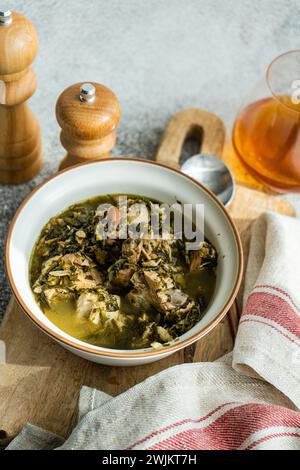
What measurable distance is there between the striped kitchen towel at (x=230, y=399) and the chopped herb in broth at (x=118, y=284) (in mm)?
155

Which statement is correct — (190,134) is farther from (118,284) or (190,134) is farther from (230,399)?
(230,399)

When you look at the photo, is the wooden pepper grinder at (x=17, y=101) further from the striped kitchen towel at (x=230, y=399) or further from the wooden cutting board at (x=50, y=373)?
the striped kitchen towel at (x=230, y=399)

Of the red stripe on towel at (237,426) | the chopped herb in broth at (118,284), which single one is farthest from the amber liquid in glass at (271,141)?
the red stripe on towel at (237,426)

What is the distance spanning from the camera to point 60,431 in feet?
5.75

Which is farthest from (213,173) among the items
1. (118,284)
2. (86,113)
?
(118,284)

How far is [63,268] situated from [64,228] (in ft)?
0.61

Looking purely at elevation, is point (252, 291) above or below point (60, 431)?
above

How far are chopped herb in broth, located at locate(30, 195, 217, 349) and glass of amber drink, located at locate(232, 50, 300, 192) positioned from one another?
579 mm

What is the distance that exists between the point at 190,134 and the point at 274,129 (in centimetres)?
43

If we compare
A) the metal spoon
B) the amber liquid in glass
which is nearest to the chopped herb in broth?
the metal spoon

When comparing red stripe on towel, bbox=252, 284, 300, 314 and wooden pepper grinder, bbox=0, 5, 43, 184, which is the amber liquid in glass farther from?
wooden pepper grinder, bbox=0, 5, 43, 184

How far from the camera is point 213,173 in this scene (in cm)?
245

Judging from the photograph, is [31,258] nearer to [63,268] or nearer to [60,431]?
[63,268]
